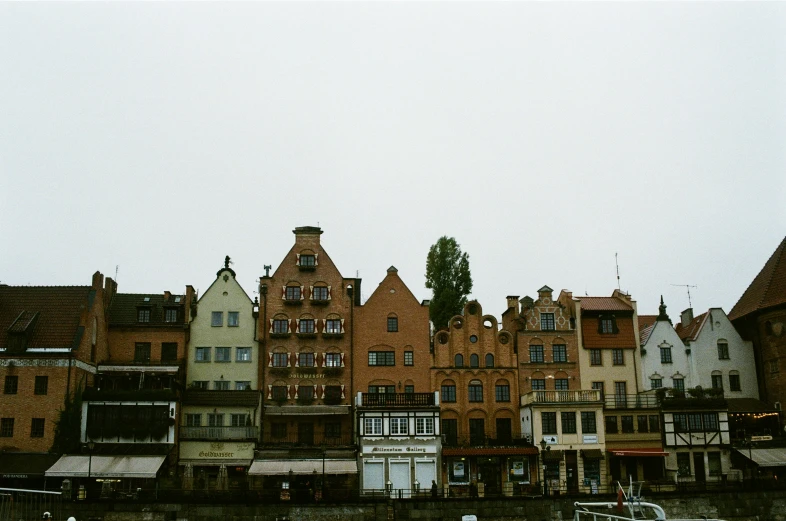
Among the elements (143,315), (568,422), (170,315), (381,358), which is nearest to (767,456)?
(568,422)

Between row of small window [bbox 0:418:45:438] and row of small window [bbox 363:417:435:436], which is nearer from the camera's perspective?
row of small window [bbox 0:418:45:438]

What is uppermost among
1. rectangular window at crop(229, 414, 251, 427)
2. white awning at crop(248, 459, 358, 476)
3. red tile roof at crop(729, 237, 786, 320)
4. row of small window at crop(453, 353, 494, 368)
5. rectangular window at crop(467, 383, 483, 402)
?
red tile roof at crop(729, 237, 786, 320)

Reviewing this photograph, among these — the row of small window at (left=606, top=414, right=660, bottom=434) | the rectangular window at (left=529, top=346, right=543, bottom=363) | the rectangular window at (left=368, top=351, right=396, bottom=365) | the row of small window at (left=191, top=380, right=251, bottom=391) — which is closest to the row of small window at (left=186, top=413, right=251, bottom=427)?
the row of small window at (left=191, top=380, right=251, bottom=391)

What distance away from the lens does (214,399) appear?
57.8 metres

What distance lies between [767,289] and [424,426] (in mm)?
30144

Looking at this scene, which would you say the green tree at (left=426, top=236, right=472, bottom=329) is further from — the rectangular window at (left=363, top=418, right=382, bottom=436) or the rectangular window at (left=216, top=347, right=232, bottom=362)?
the rectangular window at (left=216, top=347, right=232, bottom=362)

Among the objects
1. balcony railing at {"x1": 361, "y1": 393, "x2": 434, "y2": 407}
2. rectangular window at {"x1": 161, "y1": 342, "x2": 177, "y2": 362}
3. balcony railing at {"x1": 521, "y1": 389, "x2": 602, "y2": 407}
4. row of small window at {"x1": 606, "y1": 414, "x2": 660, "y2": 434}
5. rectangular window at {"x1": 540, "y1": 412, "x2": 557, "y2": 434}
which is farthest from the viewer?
rectangular window at {"x1": 161, "y1": 342, "x2": 177, "y2": 362}

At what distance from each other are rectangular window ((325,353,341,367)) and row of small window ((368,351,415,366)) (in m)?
2.30

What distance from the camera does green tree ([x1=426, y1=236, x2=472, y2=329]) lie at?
70.6m

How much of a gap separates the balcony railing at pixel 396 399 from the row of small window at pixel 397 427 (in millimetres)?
1048

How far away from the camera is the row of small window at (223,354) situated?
59.9 meters

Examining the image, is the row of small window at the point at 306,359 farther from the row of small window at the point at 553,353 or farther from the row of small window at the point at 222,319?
the row of small window at the point at 553,353

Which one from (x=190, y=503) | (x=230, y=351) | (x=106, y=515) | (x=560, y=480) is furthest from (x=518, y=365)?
(x=106, y=515)

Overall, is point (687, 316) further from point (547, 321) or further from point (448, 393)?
point (448, 393)
